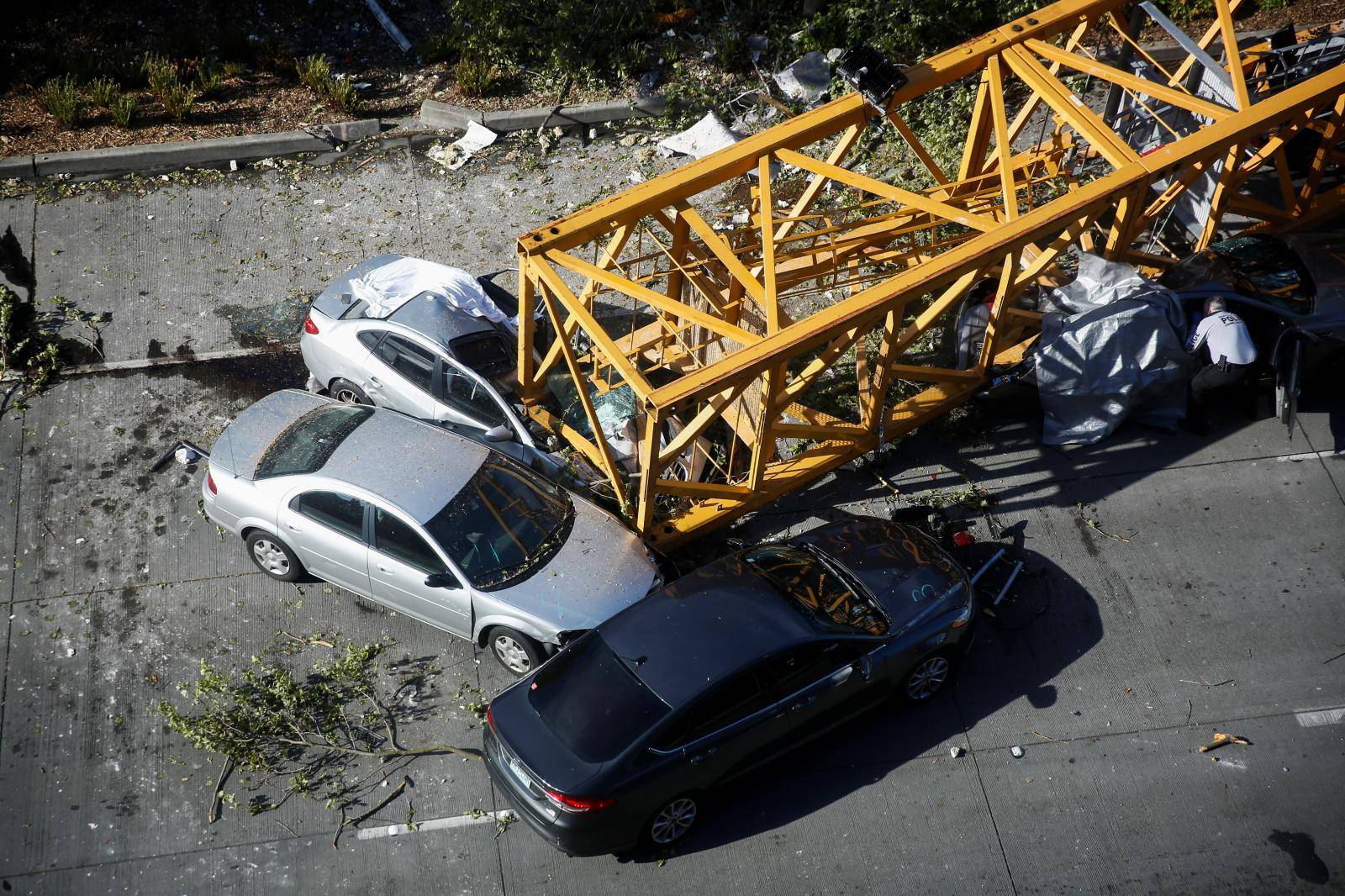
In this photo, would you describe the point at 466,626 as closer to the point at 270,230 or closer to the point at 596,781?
the point at 596,781

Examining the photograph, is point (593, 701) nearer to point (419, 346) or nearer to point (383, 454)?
point (383, 454)

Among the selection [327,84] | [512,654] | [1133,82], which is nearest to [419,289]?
[512,654]

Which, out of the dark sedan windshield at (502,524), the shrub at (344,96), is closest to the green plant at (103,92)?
the shrub at (344,96)

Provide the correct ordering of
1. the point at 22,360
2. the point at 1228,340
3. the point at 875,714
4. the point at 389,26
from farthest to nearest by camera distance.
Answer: the point at 389,26 → the point at 22,360 → the point at 1228,340 → the point at 875,714

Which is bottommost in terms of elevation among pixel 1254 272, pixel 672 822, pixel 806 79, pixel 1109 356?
pixel 672 822

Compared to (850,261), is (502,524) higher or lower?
lower

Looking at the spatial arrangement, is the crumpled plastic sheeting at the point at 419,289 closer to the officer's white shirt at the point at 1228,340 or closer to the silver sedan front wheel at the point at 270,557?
the silver sedan front wheel at the point at 270,557
